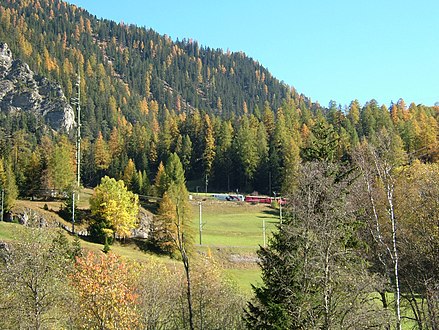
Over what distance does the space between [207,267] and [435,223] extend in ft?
59.7

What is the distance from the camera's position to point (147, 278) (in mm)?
34375

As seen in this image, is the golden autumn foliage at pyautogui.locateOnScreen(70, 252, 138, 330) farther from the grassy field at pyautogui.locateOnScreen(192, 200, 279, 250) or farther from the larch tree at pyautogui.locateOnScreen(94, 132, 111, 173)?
the larch tree at pyautogui.locateOnScreen(94, 132, 111, 173)

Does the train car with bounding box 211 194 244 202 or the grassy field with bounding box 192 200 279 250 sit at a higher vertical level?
the train car with bounding box 211 194 244 202

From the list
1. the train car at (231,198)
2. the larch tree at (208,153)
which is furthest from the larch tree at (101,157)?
the train car at (231,198)

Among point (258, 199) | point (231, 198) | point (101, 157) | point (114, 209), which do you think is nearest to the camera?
point (114, 209)

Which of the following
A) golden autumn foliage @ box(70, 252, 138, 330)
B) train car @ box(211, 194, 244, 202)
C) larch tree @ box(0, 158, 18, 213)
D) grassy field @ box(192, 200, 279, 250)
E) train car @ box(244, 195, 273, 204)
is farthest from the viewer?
train car @ box(211, 194, 244, 202)

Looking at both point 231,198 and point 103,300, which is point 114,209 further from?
point 231,198

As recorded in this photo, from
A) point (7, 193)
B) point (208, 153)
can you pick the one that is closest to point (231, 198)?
point (208, 153)

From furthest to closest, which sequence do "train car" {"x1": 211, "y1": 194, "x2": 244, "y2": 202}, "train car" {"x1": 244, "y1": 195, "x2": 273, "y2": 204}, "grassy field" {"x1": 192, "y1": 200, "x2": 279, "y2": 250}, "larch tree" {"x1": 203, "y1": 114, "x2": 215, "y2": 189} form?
"larch tree" {"x1": 203, "y1": 114, "x2": 215, "y2": 189} → "train car" {"x1": 211, "y1": 194, "x2": 244, "y2": 202} → "train car" {"x1": 244, "y1": 195, "x2": 273, "y2": 204} → "grassy field" {"x1": 192, "y1": 200, "x2": 279, "y2": 250}

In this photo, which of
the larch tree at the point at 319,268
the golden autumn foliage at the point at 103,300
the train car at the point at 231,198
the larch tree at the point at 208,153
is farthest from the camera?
the larch tree at the point at 208,153

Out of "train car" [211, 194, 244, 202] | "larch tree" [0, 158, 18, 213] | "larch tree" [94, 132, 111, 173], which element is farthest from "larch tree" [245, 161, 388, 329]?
"larch tree" [94, 132, 111, 173]

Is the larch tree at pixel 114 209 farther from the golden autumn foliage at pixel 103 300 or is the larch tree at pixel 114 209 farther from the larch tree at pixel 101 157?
the larch tree at pixel 101 157

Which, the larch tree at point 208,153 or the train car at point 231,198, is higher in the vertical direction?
the larch tree at point 208,153

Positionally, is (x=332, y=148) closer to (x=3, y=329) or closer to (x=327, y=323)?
(x=327, y=323)
